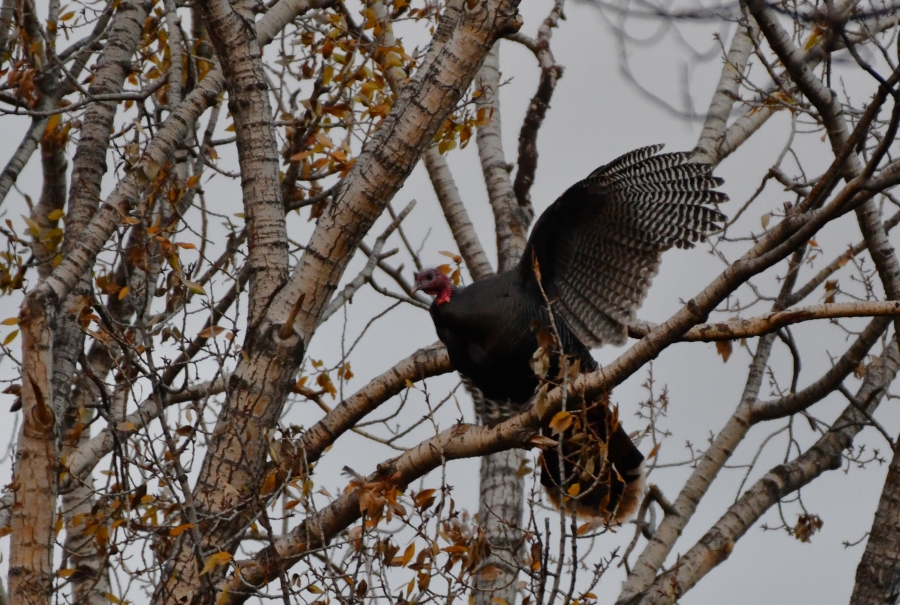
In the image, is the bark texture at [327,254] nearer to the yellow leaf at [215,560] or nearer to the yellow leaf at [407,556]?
the yellow leaf at [215,560]

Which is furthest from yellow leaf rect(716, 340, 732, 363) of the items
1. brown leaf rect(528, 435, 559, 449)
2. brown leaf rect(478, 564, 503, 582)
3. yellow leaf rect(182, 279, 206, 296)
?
yellow leaf rect(182, 279, 206, 296)

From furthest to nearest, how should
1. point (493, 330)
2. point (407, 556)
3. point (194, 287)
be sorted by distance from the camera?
point (493, 330), point (194, 287), point (407, 556)

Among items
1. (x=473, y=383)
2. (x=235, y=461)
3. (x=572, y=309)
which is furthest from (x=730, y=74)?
(x=235, y=461)

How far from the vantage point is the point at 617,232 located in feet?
19.3

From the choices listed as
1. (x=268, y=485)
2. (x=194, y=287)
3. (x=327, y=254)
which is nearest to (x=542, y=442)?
(x=268, y=485)

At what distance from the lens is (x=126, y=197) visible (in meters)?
4.52

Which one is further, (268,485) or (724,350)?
(724,350)

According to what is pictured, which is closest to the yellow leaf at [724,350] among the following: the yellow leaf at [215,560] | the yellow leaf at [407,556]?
the yellow leaf at [407,556]

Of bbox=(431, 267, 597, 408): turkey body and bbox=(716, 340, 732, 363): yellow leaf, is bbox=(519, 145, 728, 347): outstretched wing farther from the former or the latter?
bbox=(716, 340, 732, 363): yellow leaf

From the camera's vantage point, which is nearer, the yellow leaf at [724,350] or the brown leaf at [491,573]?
the brown leaf at [491,573]

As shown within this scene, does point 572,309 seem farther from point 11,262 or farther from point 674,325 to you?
point 11,262

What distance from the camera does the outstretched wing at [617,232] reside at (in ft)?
18.6

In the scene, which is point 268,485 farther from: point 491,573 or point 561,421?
point 561,421

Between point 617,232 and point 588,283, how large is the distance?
33 cm
